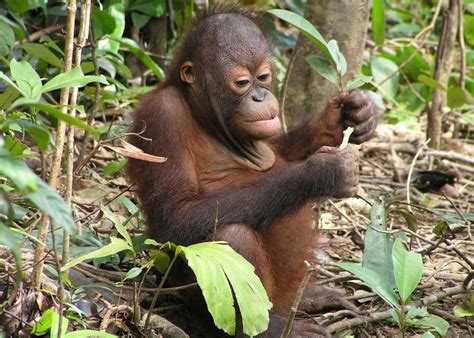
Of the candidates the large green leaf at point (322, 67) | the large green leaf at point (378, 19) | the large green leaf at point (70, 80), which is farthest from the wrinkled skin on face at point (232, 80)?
the large green leaf at point (378, 19)

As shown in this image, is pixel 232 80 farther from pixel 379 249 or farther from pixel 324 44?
pixel 379 249

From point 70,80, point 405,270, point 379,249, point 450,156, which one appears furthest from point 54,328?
point 450,156

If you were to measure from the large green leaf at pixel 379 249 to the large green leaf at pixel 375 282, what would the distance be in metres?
0.08

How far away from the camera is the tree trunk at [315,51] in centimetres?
564

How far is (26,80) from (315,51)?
2.75 meters

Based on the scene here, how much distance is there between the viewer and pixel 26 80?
329 centimetres

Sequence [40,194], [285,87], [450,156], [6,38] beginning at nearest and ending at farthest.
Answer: [40,194] → [6,38] → [285,87] → [450,156]

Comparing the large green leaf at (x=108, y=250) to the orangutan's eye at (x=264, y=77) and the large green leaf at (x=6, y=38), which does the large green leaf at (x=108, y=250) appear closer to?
the orangutan's eye at (x=264, y=77)

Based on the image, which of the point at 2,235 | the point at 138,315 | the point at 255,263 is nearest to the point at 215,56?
the point at 255,263

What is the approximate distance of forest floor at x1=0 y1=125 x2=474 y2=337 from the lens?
4.13 m

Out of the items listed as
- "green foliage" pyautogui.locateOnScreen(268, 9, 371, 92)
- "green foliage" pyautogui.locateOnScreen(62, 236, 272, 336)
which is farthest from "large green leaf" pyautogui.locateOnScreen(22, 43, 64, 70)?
"green foliage" pyautogui.locateOnScreen(62, 236, 272, 336)

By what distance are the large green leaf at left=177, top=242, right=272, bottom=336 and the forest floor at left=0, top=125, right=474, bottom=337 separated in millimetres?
409

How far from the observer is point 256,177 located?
4.37 meters

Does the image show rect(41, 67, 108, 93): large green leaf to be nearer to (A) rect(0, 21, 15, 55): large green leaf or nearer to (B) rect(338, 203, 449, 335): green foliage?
(B) rect(338, 203, 449, 335): green foliage
